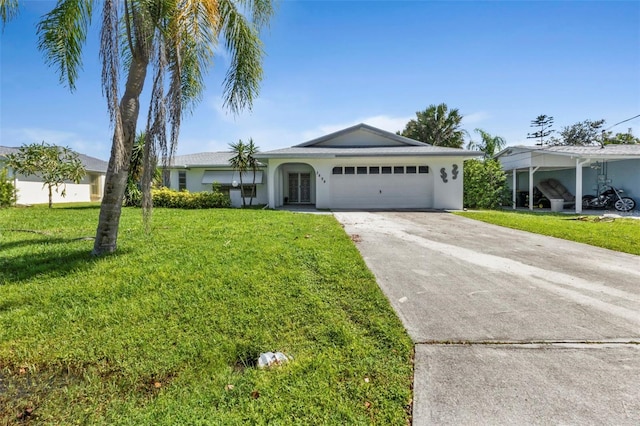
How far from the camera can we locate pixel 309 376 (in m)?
2.78

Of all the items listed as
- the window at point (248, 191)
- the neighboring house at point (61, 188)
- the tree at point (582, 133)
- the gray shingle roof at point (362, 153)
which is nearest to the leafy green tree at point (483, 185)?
the gray shingle roof at point (362, 153)

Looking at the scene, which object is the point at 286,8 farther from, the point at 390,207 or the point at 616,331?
the point at 390,207

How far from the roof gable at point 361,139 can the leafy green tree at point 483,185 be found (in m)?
3.32

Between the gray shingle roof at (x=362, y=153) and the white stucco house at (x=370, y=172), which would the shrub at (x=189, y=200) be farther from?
the gray shingle roof at (x=362, y=153)

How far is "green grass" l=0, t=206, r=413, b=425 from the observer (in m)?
2.48

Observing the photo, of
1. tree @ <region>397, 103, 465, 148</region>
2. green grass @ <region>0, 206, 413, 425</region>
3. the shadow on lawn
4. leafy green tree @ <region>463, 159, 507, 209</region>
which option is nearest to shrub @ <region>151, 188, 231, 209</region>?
the shadow on lawn

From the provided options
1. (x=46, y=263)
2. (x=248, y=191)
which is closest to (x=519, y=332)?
(x=46, y=263)

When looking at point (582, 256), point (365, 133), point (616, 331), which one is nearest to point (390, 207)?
point (365, 133)

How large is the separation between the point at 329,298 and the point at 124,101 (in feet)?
16.7

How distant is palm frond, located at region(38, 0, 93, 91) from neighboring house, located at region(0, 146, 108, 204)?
16082 mm

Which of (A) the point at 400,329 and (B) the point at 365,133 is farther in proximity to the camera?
(B) the point at 365,133

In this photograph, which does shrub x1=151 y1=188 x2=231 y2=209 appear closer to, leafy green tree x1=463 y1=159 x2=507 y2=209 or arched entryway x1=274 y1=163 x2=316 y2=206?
arched entryway x1=274 y1=163 x2=316 y2=206

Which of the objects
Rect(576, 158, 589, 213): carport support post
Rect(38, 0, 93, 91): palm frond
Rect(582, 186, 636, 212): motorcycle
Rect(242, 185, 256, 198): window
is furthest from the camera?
Rect(242, 185, 256, 198): window

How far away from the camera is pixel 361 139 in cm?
2028
